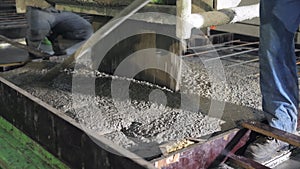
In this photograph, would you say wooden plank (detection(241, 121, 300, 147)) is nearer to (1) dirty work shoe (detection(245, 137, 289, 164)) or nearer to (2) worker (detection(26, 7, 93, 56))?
(1) dirty work shoe (detection(245, 137, 289, 164))

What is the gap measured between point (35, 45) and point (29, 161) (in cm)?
254

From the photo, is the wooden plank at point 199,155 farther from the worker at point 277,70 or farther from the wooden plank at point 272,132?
the worker at point 277,70

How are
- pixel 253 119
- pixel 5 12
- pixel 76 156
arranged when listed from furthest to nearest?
pixel 5 12
pixel 253 119
pixel 76 156

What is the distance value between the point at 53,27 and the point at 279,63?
2.93 metres

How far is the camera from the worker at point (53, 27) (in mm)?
4004

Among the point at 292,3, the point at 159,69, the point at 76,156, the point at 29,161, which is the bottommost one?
the point at 29,161

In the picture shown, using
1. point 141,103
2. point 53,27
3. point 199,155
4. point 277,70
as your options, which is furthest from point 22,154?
point 53,27

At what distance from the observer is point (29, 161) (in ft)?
5.82

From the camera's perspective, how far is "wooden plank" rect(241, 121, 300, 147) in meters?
1.69

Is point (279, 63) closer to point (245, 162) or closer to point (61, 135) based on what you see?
point (245, 162)

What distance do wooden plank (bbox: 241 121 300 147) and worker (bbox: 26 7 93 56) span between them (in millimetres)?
2442

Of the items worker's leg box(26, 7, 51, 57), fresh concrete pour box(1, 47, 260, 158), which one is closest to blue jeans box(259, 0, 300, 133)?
fresh concrete pour box(1, 47, 260, 158)

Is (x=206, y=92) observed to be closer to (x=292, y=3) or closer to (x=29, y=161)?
(x=292, y=3)

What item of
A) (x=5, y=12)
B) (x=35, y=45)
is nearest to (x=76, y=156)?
(x=35, y=45)
